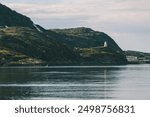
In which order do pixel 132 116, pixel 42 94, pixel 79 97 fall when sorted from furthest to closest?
1. pixel 42 94
2. pixel 79 97
3. pixel 132 116

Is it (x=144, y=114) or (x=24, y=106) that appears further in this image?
(x=24, y=106)

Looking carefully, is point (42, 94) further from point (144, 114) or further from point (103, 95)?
point (144, 114)

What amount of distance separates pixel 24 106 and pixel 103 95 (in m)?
71.2

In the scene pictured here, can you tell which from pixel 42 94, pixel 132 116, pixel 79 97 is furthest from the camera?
pixel 42 94

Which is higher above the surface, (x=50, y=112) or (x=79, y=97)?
(x=50, y=112)

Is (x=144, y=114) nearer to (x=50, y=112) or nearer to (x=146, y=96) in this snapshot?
(x=50, y=112)

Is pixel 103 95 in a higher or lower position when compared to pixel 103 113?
lower

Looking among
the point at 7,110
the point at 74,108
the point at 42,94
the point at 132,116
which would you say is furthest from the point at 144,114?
the point at 42,94

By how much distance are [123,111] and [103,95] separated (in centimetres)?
7498

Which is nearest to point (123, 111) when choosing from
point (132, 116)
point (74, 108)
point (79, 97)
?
point (132, 116)

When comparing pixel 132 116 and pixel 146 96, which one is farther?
pixel 146 96

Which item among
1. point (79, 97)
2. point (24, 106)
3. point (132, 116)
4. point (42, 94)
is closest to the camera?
point (132, 116)

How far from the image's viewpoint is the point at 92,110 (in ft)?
153

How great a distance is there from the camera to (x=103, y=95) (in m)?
120
